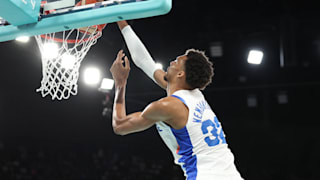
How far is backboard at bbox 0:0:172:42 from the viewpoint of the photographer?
6.52ft

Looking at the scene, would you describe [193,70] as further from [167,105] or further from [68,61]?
[68,61]

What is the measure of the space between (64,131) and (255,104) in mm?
5837

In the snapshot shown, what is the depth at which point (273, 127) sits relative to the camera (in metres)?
9.39

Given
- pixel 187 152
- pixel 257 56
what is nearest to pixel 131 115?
pixel 187 152

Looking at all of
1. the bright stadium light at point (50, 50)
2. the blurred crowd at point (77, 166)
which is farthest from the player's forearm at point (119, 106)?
the blurred crowd at point (77, 166)

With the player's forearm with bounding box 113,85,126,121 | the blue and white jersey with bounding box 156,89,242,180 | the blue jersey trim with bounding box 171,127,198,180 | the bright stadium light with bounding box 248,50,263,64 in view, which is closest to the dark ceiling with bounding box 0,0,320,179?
the bright stadium light with bounding box 248,50,263,64

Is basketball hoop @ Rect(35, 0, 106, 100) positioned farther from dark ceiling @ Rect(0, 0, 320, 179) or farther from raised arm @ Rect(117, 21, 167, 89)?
dark ceiling @ Rect(0, 0, 320, 179)

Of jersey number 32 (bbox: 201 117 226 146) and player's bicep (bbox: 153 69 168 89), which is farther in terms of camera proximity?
player's bicep (bbox: 153 69 168 89)

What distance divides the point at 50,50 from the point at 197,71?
4.06 ft

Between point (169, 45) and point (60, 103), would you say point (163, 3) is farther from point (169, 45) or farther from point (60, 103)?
point (60, 103)

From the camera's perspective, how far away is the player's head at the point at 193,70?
237 cm

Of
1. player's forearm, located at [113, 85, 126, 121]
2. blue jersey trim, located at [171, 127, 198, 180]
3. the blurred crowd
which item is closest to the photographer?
blue jersey trim, located at [171, 127, 198, 180]

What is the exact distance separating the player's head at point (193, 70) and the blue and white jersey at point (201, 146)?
0.19 metres

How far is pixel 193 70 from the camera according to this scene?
2.38m
